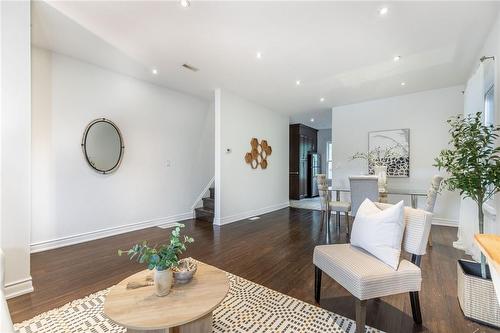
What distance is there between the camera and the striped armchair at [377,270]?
5.00 feet

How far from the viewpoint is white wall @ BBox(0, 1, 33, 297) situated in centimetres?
206

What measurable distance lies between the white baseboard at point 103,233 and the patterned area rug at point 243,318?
1.83 m

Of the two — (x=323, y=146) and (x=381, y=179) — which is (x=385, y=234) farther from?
(x=323, y=146)

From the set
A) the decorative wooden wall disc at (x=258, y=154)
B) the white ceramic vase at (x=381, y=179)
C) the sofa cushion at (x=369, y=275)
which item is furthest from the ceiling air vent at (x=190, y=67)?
the white ceramic vase at (x=381, y=179)

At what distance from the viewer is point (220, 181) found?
4.66 m

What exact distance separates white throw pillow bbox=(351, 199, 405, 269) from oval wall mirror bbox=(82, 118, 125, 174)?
157 inches

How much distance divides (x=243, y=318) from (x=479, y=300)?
1.87m

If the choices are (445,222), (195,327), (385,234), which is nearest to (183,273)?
(195,327)

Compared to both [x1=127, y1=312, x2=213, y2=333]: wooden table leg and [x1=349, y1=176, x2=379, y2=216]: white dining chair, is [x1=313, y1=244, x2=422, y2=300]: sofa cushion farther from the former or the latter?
[x1=349, y1=176, x2=379, y2=216]: white dining chair

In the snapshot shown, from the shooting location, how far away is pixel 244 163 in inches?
209

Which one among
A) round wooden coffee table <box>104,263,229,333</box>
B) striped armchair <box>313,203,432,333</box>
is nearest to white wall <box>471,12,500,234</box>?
striped armchair <box>313,203,432,333</box>

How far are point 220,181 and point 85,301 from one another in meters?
2.93

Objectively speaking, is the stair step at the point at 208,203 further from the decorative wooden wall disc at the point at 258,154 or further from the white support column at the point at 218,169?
the decorative wooden wall disc at the point at 258,154

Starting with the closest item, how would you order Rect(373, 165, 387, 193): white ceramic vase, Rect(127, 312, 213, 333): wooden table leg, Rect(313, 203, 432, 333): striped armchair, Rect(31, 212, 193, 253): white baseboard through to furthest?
1. Rect(127, 312, 213, 333): wooden table leg
2. Rect(313, 203, 432, 333): striped armchair
3. Rect(31, 212, 193, 253): white baseboard
4. Rect(373, 165, 387, 193): white ceramic vase
